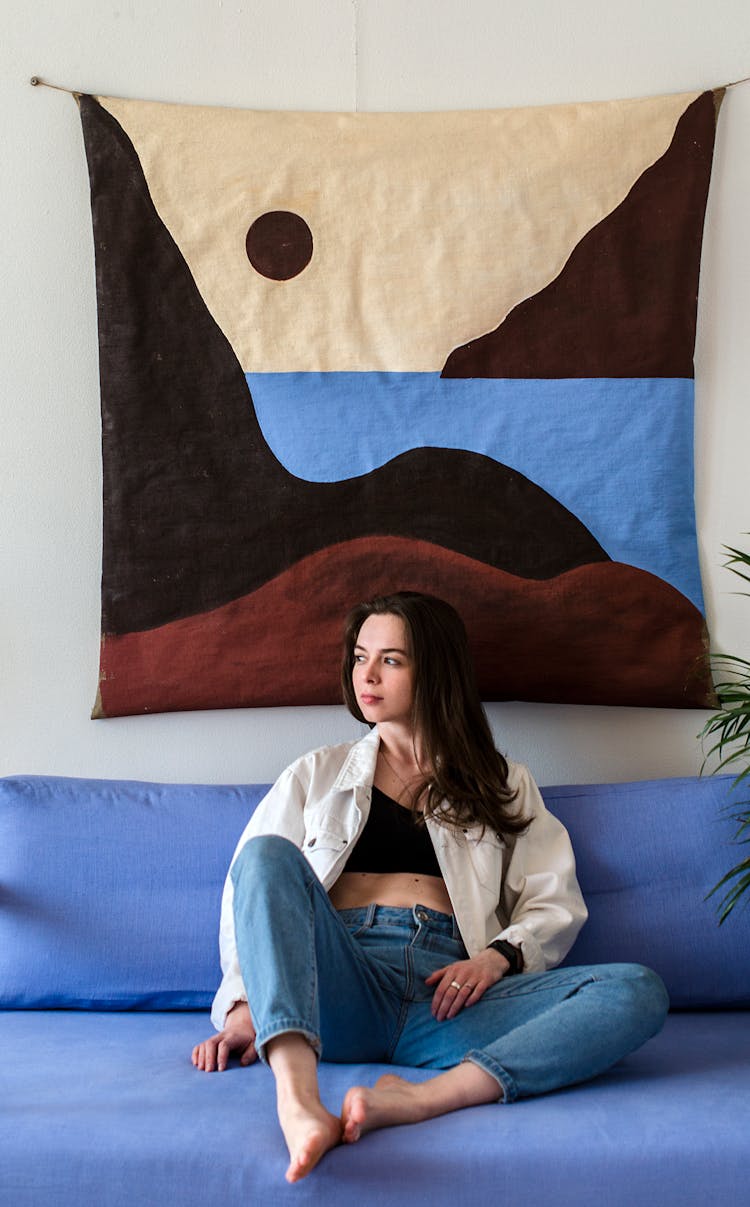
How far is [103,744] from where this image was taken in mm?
2385

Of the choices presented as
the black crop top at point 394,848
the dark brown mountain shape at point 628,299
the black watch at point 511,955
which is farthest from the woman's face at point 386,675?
the dark brown mountain shape at point 628,299

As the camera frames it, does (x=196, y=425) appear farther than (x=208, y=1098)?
Yes

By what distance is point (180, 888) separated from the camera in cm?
201

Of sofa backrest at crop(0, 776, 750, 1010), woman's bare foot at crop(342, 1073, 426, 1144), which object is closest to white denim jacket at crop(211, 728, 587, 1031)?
sofa backrest at crop(0, 776, 750, 1010)

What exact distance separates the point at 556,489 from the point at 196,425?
2.58 ft

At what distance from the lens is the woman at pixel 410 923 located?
4.75ft

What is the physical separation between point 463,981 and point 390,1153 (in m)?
0.39

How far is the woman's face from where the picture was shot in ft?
6.57

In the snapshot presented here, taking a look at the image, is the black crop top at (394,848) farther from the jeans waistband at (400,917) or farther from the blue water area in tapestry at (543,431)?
the blue water area in tapestry at (543,431)

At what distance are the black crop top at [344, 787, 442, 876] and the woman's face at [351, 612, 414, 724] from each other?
0.19m

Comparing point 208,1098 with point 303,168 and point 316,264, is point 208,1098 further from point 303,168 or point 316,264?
point 303,168

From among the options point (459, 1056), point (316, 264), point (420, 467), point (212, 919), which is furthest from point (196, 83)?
point (459, 1056)

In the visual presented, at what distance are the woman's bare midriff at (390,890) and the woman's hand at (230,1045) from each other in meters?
0.25

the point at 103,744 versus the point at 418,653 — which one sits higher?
the point at 418,653
